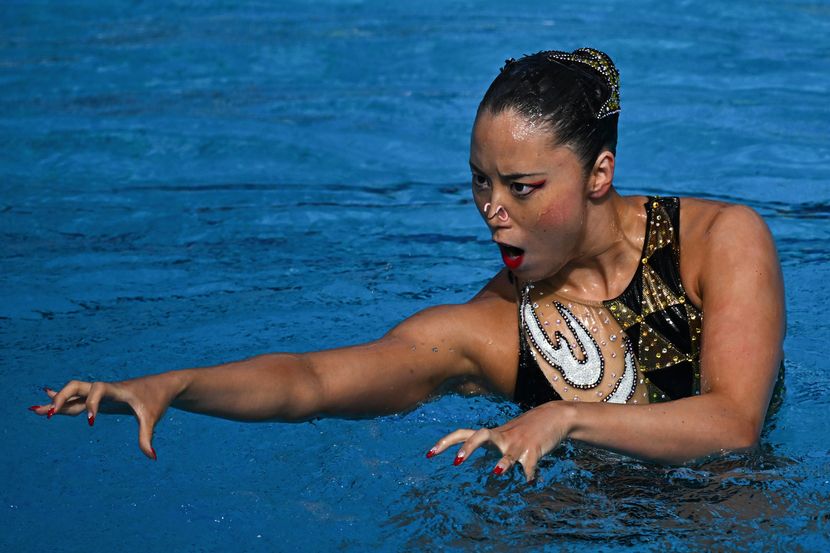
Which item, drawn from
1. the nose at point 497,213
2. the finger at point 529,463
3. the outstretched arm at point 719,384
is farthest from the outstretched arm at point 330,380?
the finger at point 529,463

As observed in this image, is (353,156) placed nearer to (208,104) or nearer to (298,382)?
(208,104)

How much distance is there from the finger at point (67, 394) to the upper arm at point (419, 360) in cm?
72

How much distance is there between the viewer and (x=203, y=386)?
2680mm

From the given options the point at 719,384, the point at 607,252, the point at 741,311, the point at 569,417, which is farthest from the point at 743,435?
the point at 607,252

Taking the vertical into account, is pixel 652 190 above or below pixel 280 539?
above

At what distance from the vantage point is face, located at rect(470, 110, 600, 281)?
2.96 metres

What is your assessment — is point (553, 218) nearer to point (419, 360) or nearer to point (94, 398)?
point (419, 360)

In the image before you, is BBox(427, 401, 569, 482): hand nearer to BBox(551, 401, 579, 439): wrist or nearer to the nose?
BBox(551, 401, 579, 439): wrist

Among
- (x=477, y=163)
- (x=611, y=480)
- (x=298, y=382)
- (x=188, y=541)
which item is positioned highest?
(x=477, y=163)

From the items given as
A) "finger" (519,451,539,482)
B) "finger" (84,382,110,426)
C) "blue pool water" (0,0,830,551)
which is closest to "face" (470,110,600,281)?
"blue pool water" (0,0,830,551)

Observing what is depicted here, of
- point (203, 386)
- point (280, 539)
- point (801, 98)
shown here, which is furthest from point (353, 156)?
point (203, 386)

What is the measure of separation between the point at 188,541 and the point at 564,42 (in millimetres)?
5883

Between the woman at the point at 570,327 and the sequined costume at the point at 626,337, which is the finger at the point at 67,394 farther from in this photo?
the sequined costume at the point at 626,337

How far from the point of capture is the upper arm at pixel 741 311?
2967 mm
